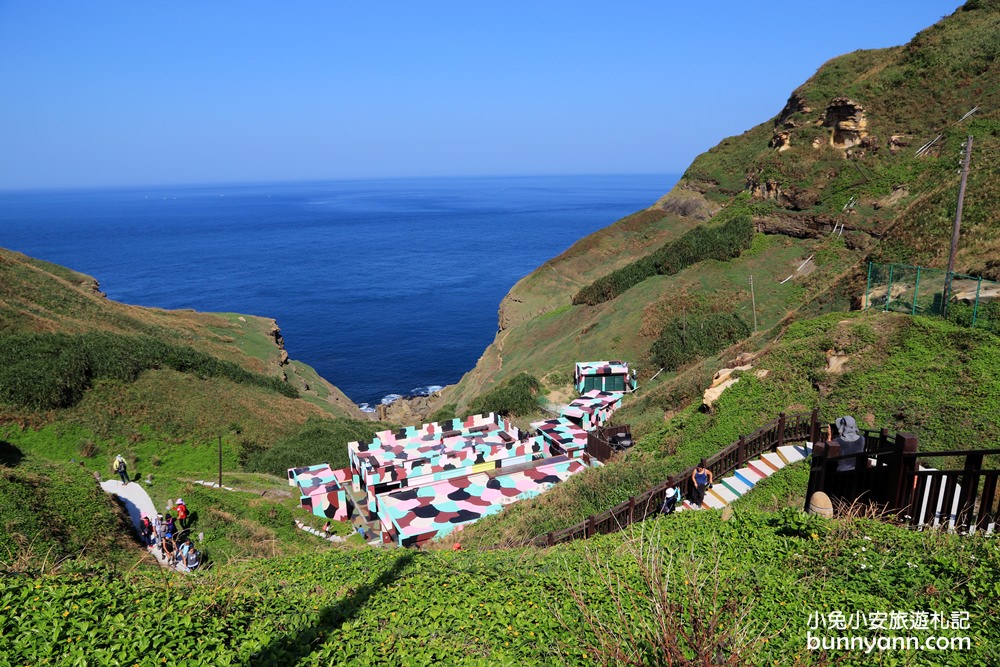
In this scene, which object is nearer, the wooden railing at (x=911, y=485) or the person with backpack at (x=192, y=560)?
the wooden railing at (x=911, y=485)

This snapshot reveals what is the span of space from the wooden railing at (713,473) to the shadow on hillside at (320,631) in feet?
13.6

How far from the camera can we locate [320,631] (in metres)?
7.31

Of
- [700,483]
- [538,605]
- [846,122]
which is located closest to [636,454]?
[700,483]

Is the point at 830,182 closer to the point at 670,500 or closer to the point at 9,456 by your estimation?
the point at 670,500

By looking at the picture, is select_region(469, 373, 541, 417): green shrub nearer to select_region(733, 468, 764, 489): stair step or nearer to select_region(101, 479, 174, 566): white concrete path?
select_region(101, 479, 174, 566): white concrete path

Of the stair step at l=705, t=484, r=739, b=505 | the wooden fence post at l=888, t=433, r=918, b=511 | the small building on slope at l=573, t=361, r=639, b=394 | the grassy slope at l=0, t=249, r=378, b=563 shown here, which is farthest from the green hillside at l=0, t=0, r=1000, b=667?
the small building on slope at l=573, t=361, r=639, b=394

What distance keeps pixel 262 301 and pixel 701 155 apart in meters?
77.4

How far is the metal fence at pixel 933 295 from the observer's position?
1492cm

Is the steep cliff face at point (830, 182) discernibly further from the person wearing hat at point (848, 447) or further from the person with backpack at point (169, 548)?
the person wearing hat at point (848, 447)

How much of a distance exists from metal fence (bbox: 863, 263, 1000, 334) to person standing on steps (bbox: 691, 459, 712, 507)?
28.5ft

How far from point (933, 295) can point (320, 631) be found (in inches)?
733

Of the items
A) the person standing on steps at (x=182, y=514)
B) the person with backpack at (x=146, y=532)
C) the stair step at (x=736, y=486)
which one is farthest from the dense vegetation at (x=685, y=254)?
the person with backpack at (x=146, y=532)

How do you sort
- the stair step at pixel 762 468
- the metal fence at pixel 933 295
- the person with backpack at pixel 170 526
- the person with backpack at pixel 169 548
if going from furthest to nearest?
the person with backpack at pixel 170 526, the person with backpack at pixel 169 548, the metal fence at pixel 933 295, the stair step at pixel 762 468

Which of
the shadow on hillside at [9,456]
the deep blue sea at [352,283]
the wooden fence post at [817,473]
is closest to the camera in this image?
the wooden fence post at [817,473]
